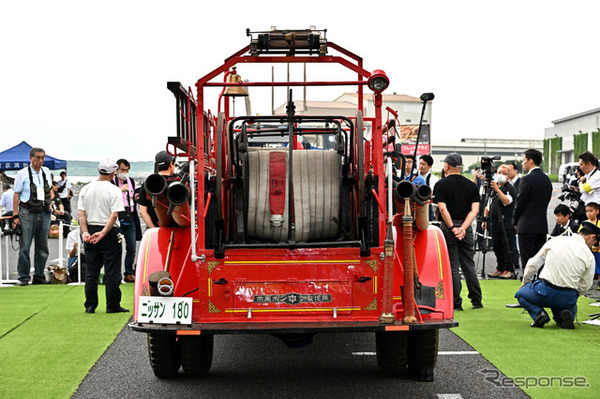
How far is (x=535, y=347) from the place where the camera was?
6.51 m

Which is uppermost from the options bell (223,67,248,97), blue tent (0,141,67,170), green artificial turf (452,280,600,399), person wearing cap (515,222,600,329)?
blue tent (0,141,67,170)

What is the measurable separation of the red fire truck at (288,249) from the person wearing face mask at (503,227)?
6.17 m

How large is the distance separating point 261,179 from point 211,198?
48 cm

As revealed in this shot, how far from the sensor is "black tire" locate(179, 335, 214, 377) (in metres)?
5.39

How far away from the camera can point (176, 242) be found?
18.2ft

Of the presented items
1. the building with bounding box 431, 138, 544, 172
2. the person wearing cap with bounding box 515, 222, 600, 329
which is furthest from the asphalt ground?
the building with bounding box 431, 138, 544, 172

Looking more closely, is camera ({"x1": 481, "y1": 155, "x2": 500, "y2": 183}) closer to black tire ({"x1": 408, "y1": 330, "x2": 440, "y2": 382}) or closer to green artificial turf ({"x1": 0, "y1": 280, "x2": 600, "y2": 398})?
green artificial turf ({"x1": 0, "y1": 280, "x2": 600, "y2": 398})

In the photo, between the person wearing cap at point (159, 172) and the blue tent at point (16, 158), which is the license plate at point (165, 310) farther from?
the blue tent at point (16, 158)

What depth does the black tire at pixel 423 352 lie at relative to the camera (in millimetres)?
5301

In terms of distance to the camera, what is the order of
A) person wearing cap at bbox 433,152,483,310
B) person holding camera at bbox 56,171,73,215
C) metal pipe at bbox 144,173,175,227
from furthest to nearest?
person holding camera at bbox 56,171,73,215 → person wearing cap at bbox 433,152,483,310 → metal pipe at bbox 144,173,175,227

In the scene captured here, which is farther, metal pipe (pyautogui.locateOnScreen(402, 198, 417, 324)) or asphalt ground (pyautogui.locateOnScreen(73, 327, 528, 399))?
asphalt ground (pyautogui.locateOnScreen(73, 327, 528, 399))

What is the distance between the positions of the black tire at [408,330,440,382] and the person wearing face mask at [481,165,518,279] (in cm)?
624

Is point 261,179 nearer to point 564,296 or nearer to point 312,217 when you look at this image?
point 312,217

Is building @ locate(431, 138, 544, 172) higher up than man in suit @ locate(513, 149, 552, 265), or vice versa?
building @ locate(431, 138, 544, 172)
